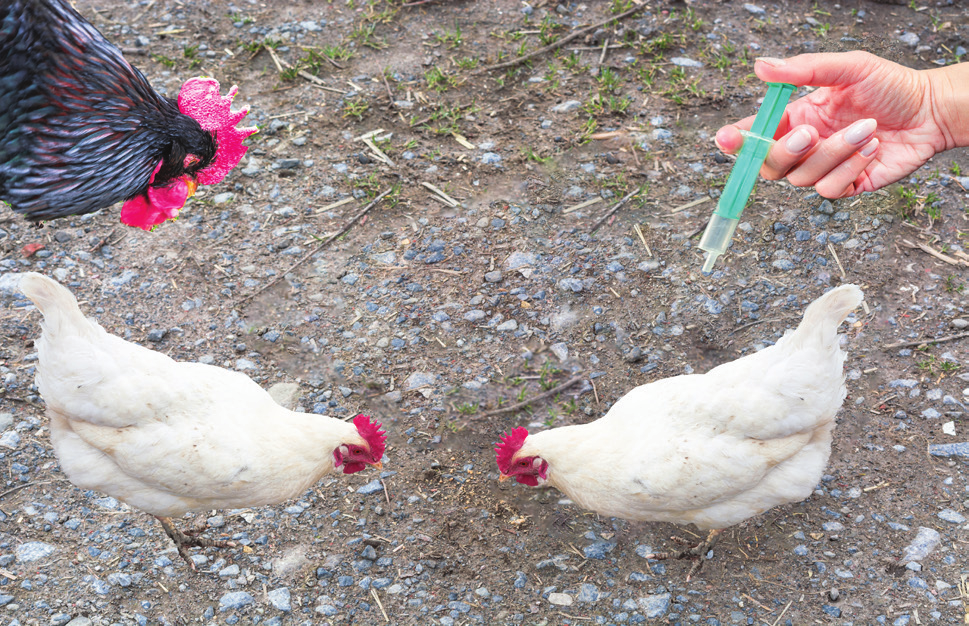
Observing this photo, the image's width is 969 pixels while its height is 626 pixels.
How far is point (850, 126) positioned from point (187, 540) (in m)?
3.83

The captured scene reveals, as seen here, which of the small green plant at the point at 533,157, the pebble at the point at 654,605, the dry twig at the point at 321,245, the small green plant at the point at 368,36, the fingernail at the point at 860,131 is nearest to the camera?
the fingernail at the point at 860,131

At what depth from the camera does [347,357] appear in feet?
15.4

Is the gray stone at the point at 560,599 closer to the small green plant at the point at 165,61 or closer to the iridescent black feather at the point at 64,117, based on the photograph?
the iridescent black feather at the point at 64,117

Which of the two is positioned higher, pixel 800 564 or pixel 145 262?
pixel 145 262

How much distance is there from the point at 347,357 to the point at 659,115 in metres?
3.30

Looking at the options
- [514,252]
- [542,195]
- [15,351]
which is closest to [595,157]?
[542,195]

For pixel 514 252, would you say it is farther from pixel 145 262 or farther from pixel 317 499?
pixel 145 262

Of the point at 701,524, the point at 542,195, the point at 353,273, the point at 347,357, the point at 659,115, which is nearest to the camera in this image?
the point at 701,524

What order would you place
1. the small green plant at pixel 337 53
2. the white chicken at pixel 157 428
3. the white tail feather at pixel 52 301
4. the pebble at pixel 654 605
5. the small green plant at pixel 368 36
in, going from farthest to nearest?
the small green plant at pixel 368 36 → the small green plant at pixel 337 53 → the pebble at pixel 654 605 → the white chicken at pixel 157 428 → the white tail feather at pixel 52 301

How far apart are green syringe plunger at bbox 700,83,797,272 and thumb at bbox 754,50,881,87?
5 centimetres

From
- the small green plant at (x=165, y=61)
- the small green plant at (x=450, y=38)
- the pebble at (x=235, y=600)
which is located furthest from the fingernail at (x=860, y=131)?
the small green plant at (x=165, y=61)

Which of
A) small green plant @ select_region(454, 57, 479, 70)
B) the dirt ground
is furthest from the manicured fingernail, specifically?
small green plant @ select_region(454, 57, 479, 70)

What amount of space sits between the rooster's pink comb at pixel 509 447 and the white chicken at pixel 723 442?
0.49 feet

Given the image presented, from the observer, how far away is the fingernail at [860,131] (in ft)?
10.0
